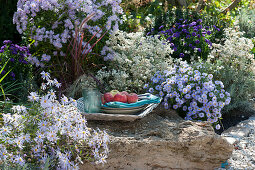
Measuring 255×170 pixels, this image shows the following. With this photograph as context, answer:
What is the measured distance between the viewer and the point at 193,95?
12.6 feet

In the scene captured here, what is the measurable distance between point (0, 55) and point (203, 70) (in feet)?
8.45

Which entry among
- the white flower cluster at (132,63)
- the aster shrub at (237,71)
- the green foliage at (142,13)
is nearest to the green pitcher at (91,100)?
the white flower cluster at (132,63)

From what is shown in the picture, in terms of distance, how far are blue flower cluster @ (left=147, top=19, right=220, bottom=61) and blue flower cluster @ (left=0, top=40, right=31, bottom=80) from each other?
2273 mm

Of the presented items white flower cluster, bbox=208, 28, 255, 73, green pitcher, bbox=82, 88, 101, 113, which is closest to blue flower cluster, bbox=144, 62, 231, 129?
green pitcher, bbox=82, 88, 101, 113

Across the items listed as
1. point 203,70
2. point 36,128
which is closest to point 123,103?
point 36,128

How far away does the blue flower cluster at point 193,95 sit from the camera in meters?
3.74

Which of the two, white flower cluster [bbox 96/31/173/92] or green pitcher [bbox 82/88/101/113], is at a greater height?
white flower cluster [bbox 96/31/173/92]

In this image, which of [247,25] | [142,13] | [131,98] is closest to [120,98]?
[131,98]

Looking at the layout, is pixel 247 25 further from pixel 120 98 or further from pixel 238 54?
pixel 120 98

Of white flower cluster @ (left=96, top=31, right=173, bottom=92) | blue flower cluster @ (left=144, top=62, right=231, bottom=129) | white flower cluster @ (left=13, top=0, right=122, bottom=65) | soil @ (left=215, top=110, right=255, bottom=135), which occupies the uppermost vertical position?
white flower cluster @ (left=13, top=0, right=122, bottom=65)

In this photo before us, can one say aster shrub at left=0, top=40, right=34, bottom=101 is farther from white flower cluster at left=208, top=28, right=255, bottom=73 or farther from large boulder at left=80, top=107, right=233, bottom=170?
white flower cluster at left=208, top=28, right=255, bottom=73

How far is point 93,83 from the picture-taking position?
4.37 meters

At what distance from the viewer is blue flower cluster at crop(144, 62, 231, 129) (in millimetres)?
3744

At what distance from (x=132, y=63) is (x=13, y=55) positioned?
164cm
